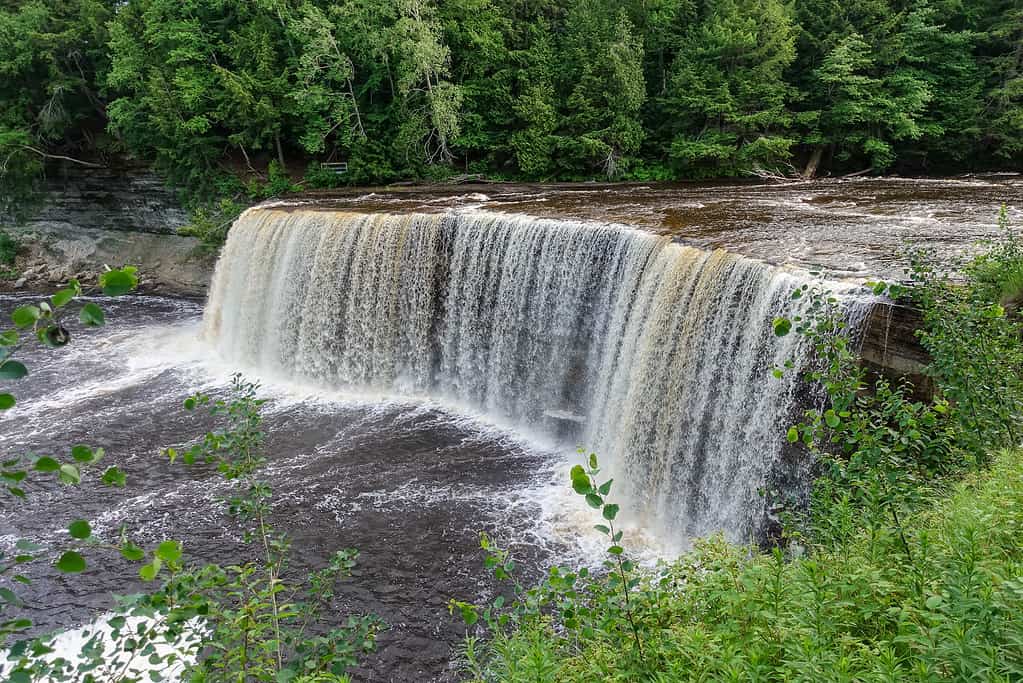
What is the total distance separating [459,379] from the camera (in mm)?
11930

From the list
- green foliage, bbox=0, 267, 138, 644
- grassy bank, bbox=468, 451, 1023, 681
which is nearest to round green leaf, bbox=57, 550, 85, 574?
green foliage, bbox=0, 267, 138, 644

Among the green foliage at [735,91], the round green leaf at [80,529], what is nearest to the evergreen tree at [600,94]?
the green foliage at [735,91]

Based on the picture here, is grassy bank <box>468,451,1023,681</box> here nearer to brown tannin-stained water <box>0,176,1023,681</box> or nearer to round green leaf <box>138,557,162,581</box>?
round green leaf <box>138,557,162,581</box>

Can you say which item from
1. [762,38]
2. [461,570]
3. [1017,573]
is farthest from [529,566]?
[762,38]

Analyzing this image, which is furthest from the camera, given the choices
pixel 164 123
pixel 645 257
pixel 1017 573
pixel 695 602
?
pixel 164 123

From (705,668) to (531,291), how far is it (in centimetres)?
833

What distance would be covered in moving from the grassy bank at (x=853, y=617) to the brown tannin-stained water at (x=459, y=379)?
3107mm

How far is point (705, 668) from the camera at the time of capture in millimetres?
2910

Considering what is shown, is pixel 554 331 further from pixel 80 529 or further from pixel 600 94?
pixel 600 94

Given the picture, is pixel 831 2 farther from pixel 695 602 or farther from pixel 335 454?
pixel 695 602

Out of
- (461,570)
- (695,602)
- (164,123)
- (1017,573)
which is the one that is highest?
(164,123)

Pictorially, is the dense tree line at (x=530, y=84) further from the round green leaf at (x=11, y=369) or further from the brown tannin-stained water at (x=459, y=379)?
the round green leaf at (x=11, y=369)

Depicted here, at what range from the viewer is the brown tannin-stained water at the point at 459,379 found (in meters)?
7.40

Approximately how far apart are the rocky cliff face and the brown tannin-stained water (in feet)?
13.7
